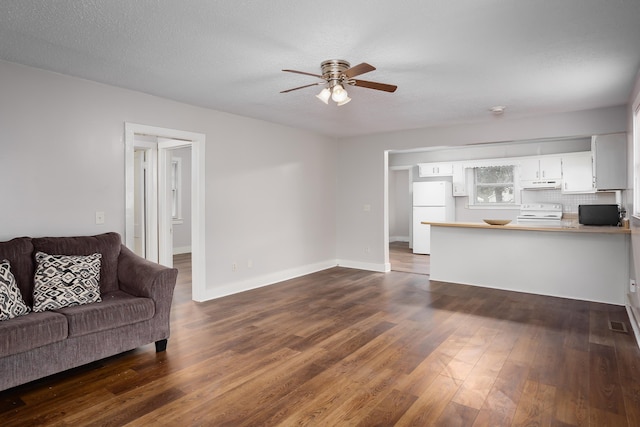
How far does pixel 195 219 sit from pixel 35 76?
2109 mm

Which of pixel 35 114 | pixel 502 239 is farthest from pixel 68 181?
pixel 502 239

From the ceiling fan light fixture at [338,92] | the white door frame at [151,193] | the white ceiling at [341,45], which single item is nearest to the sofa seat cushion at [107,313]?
the white ceiling at [341,45]

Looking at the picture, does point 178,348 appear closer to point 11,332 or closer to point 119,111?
point 11,332

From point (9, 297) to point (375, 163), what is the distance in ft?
17.3

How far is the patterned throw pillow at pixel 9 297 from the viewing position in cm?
249

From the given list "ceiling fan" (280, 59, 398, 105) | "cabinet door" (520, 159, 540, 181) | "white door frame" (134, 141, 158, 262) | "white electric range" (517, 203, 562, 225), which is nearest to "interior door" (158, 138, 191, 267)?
"white door frame" (134, 141, 158, 262)

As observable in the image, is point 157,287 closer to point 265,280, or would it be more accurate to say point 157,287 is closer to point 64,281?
point 64,281

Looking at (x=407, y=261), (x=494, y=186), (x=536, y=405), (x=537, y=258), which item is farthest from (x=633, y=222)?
(x=494, y=186)

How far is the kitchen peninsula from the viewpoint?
4.54 meters

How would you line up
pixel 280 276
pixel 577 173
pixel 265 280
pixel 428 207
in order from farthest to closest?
pixel 428 207 < pixel 577 173 < pixel 280 276 < pixel 265 280

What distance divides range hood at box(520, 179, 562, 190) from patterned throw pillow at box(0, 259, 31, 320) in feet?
26.0

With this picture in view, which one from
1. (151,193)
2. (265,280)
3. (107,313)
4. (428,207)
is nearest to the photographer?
(107,313)

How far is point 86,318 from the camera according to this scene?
2.67 m

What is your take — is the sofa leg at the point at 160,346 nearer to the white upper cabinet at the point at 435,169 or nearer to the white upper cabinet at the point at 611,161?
the white upper cabinet at the point at 611,161
